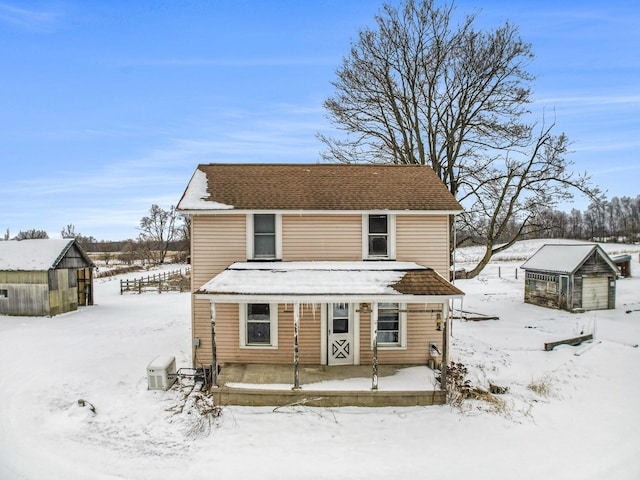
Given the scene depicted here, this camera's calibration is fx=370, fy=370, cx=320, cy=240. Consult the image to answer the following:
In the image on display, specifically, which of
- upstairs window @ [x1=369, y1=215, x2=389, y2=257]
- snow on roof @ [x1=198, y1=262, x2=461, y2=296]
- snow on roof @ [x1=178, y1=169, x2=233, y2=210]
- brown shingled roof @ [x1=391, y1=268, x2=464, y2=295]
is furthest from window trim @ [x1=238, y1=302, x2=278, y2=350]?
brown shingled roof @ [x1=391, y1=268, x2=464, y2=295]

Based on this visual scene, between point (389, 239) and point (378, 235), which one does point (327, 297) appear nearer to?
point (378, 235)

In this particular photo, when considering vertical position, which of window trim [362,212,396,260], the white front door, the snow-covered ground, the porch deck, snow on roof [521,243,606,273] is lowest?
the snow-covered ground

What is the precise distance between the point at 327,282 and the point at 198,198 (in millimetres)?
4975

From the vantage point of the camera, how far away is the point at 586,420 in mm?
8719

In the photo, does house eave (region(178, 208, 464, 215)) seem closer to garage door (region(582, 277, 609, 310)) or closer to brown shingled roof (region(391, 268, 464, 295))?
brown shingled roof (region(391, 268, 464, 295))

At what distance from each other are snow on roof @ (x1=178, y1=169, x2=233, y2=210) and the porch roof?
1.91 m

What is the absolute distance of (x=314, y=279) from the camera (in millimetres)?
10156

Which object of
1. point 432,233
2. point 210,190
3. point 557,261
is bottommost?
point 557,261

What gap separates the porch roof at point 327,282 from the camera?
9352 millimetres

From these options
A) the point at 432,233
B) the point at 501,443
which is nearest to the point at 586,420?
the point at 501,443

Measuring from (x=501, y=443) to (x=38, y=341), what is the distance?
54.8ft

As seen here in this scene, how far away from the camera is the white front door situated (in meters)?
11.3

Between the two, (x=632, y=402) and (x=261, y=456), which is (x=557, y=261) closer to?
(x=632, y=402)

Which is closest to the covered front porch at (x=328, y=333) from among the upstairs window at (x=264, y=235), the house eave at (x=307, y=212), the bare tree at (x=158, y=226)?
the upstairs window at (x=264, y=235)
